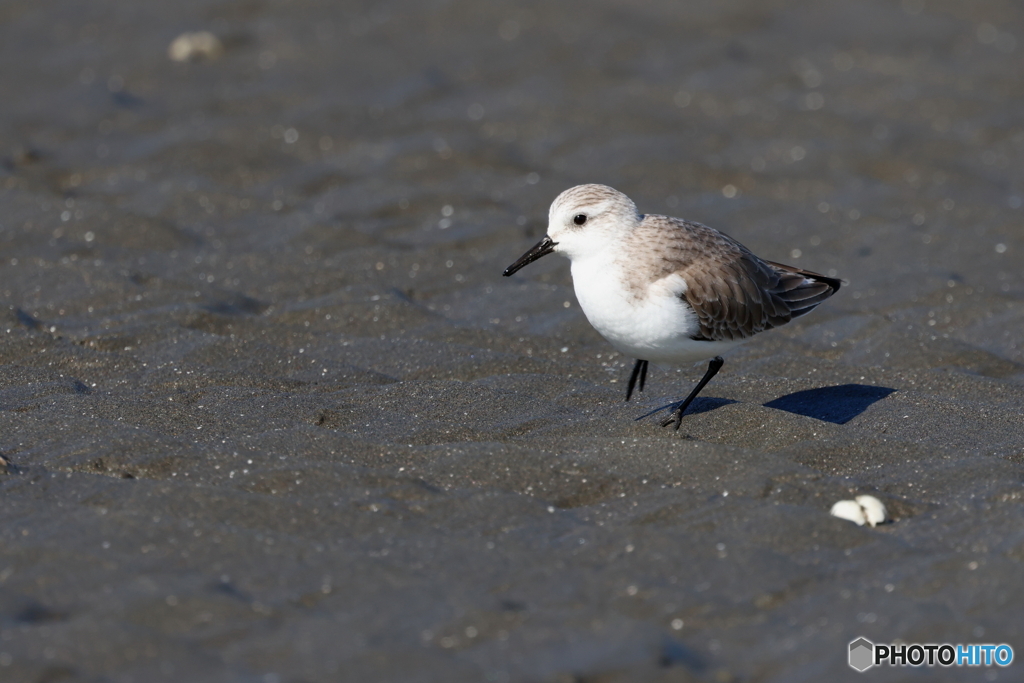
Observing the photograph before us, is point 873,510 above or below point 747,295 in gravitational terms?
below

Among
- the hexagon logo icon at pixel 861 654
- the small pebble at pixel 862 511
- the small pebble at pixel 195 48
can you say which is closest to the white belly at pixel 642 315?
the small pebble at pixel 862 511

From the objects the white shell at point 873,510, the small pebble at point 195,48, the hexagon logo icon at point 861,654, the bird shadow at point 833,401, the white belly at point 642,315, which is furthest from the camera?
the small pebble at point 195,48

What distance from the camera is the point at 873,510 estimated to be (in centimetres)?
485

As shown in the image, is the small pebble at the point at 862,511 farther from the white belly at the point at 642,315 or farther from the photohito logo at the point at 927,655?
the white belly at the point at 642,315

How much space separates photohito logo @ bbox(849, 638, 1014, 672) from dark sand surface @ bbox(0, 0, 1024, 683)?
0.05 m

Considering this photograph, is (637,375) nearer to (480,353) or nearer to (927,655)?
(480,353)

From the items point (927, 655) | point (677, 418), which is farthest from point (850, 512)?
point (677, 418)

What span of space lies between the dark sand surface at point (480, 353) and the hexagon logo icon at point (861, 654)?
5 centimetres

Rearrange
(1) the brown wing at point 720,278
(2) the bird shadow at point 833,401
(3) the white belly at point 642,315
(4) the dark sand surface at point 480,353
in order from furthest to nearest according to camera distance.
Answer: (2) the bird shadow at point 833,401 → (1) the brown wing at point 720,278 → (3) the white belly at point 642,315 → (4) the dark sand surface at point 480,353

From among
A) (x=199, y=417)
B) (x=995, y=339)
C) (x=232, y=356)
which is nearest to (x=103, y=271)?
(x=232, y=356)

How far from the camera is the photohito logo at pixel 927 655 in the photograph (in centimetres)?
390

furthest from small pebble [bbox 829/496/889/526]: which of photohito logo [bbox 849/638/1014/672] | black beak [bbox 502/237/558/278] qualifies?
black beak [bbox 502/237/558/278]

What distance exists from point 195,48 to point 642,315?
27.0 ft

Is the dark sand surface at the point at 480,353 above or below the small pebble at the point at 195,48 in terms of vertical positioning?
below
